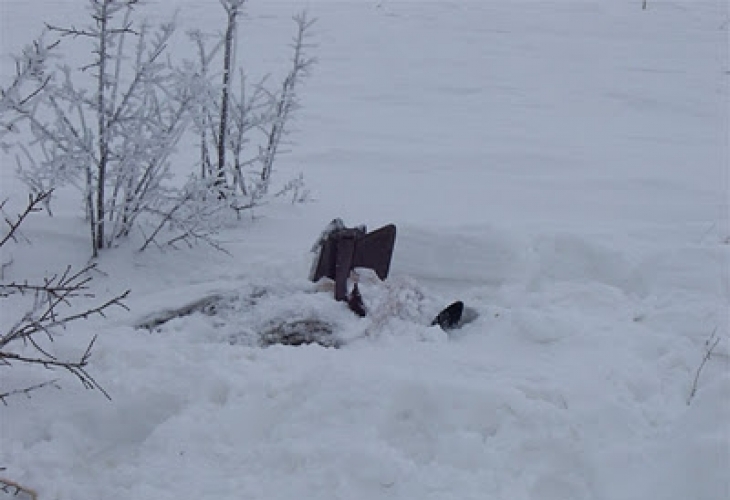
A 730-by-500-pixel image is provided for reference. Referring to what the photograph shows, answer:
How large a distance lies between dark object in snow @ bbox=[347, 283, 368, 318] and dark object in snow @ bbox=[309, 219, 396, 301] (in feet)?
0.19

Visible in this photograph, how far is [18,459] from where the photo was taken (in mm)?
2324

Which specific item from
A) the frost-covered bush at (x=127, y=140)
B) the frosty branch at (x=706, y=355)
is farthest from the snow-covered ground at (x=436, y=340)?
the frost-covered bush at (x=127, y=140)

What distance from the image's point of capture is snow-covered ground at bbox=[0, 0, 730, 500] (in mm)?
2354

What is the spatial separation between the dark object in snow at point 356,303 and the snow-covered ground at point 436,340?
0.13ft

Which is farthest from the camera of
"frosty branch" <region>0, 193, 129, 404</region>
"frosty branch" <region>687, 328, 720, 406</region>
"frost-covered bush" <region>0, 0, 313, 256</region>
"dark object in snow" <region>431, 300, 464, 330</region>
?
"frost-covered bush" <region>0, 0, 313, 256</region>

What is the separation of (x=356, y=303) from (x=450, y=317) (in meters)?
0.36

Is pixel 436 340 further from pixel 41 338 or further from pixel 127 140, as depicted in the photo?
pixel 127 140

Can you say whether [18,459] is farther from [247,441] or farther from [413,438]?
[413,438]

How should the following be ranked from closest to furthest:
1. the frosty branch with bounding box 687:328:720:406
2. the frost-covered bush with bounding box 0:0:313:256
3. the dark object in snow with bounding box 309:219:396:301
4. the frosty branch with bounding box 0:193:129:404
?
the frosty branch with bounding box 0:193:129:404
the frosty branch with bounding box 687:328:720:406
the dark object in snow with bounding box 309:219:396:301
the frost-covered bush with bounding box 0:0:313:256

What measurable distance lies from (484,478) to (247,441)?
0.66 meters

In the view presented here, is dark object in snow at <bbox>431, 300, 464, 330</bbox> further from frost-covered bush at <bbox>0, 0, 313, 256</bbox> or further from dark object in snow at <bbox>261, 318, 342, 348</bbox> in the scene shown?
frost-covered bush at <bbox>0, 0, 313, 256</bbox>

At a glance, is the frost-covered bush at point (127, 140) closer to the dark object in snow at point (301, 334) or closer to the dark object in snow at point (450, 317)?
the dark object in snow at point (301, 334)

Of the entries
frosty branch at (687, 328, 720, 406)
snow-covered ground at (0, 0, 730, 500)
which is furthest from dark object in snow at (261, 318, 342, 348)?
frosty branch at (687, 328, 720, 406)

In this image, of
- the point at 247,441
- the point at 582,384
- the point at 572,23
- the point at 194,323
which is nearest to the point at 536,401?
the point at 582,384
